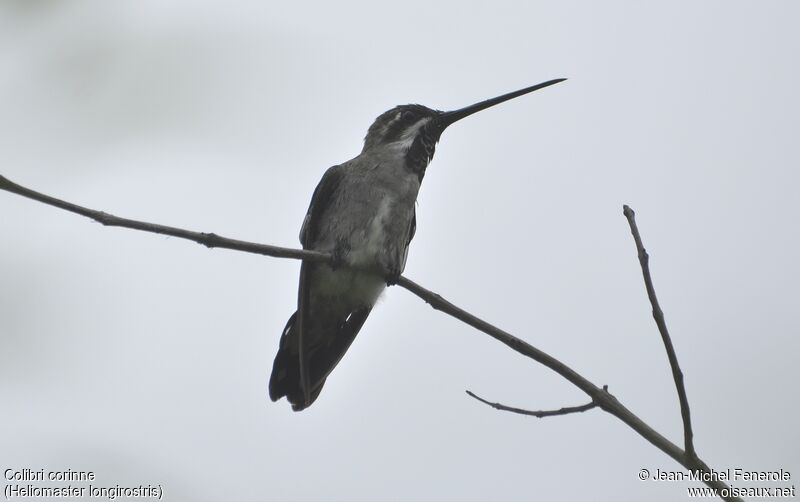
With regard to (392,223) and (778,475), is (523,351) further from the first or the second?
(392,223)

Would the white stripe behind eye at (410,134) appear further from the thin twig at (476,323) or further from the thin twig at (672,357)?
the thin twig at (672,357)

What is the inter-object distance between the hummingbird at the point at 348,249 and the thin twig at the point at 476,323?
5.31ft

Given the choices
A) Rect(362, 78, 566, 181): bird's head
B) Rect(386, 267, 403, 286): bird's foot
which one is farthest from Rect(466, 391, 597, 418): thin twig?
Rect(362, 78, 566, 181): bird's head

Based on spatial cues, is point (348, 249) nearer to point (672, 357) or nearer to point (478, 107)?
point (478, 107)

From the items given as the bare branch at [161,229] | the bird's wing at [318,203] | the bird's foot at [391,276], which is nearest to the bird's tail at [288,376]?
the bird's wing at [318,203]

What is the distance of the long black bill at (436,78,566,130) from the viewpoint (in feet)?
21.1

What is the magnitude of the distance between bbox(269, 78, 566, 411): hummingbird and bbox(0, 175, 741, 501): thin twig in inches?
63.7

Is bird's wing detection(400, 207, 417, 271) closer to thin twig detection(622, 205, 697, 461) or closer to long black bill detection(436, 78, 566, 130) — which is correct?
long black bill detection(436, 78, 566, 130)

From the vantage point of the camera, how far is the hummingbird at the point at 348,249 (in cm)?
600

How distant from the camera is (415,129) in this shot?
23.2ft

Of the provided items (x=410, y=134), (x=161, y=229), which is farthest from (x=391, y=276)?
(x=161, y=229)

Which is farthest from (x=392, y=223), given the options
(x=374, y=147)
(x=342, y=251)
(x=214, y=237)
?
(x=214, y=237)

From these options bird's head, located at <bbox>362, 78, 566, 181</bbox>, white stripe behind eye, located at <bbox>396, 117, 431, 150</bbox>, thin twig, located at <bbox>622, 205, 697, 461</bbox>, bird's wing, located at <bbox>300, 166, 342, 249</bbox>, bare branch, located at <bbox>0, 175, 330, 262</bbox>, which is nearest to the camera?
bare branch, located at <bbox>0, 175, 330, 262</bbox>

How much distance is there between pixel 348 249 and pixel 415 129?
1.58 metres
